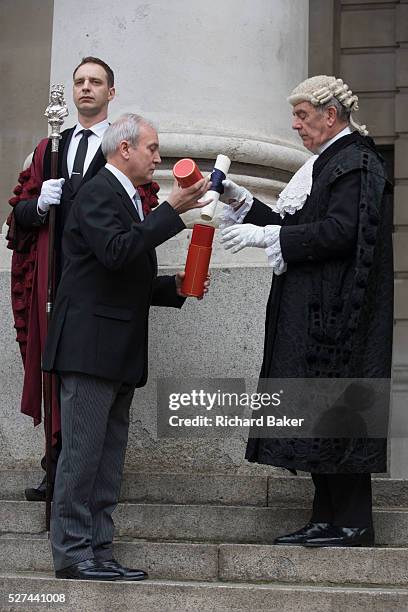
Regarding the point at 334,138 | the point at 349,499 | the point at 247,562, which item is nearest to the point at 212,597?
the point at 247,562

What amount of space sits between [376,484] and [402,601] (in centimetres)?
127

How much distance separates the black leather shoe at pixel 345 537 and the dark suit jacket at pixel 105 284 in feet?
2.86

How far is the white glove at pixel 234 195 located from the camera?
19.5 ft

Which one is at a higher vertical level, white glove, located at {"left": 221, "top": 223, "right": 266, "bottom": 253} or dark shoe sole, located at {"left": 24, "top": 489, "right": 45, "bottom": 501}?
white glove, located at {"left": 221, "top": 223, "right": 266, "bottom": 253}

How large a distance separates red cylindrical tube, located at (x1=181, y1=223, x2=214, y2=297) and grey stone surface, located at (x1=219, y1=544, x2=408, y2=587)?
0.97 metres

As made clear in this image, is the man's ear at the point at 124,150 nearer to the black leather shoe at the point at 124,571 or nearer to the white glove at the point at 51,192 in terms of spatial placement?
the white glove at the point at 51,192

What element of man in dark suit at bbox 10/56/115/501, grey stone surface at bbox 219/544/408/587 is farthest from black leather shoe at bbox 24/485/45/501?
grey stone surface at bbox 219/544/408/587

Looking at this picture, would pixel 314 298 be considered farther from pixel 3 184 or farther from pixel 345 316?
pixel 3 184

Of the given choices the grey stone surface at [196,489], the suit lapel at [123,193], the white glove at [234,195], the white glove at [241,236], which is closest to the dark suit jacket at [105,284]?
the suit lapel at [123,193]

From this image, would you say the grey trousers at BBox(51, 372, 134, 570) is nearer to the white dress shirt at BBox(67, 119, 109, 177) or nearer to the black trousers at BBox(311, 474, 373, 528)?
the black trousers at BBox(311, 474, 373, 528)

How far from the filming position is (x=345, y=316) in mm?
5508

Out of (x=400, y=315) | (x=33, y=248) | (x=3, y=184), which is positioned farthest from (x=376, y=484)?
(x=3, y=184)

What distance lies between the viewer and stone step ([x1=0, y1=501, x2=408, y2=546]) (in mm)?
5824

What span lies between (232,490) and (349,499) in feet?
2.80
